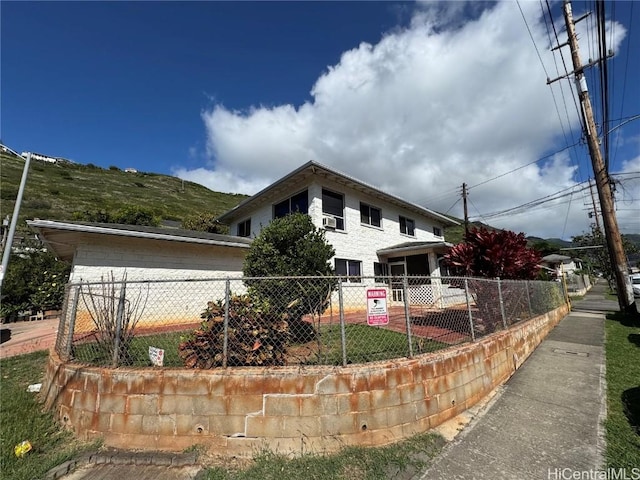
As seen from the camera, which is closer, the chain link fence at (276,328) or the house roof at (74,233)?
the chain link fence at (276,328)

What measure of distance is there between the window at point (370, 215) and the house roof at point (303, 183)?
25.7 inches

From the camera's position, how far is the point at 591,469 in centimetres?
303

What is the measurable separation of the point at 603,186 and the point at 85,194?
177 ft

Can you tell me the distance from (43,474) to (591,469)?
19.2 ft

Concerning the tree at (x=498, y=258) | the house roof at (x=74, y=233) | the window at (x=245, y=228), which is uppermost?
the window at (x=245, y=228)

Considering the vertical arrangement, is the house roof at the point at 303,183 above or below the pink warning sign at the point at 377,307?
above

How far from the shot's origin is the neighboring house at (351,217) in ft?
39.3

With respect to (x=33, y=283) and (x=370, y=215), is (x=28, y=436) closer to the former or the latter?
(x=370, y=215)

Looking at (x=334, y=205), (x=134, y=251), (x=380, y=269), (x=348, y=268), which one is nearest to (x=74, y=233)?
(x=134, y=251)

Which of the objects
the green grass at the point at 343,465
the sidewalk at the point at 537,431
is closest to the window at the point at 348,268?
the sidewalk at the point at 537,431

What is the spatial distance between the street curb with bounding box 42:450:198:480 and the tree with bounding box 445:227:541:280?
7906 millimetres

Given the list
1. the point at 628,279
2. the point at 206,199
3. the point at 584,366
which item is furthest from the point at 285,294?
the point at 206,199

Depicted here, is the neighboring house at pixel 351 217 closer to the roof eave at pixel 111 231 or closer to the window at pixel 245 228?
the window at pixel 245 228

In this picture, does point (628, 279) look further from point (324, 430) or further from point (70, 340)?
point (70, 340)
